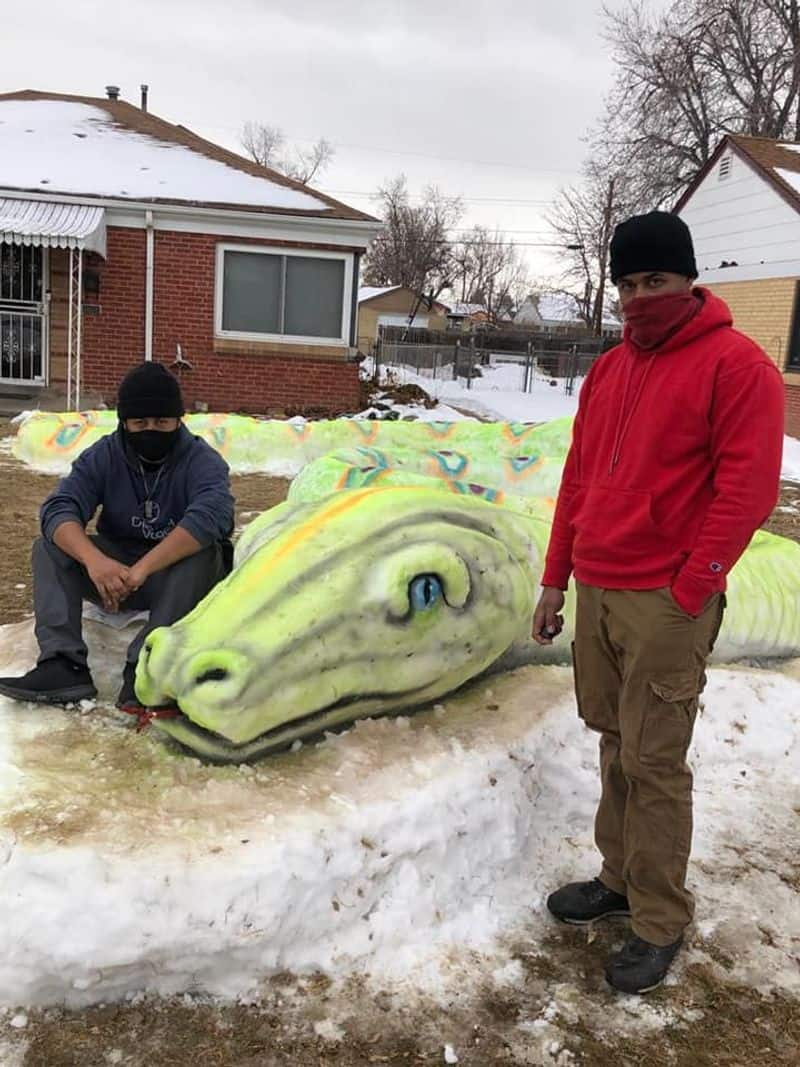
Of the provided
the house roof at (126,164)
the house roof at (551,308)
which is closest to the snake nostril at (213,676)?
the house roof at (126,164)

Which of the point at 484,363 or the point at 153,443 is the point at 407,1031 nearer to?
the point at 153,443

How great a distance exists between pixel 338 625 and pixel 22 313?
1363 cm

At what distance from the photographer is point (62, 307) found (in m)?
15.0

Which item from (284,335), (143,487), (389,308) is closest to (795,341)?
(284,335)

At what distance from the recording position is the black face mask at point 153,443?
11.8 feet

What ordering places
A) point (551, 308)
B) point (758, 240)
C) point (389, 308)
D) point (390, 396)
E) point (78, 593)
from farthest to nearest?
point (551, 308) < point (389, 308) < point (390, 396) < point (758, 240) < point (78, 593)

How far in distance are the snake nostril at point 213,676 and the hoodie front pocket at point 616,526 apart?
1068mm

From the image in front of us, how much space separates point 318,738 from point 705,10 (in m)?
34.0

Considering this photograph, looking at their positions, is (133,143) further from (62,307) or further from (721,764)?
(721,764)

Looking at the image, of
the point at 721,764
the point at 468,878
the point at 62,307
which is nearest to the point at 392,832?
the point at 468,878

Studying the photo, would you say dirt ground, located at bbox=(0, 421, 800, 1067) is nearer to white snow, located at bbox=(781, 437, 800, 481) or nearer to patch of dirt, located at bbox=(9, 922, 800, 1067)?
patch of dirt, located at bbox=(9, 922, 800, 1067)

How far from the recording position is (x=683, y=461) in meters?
2.36

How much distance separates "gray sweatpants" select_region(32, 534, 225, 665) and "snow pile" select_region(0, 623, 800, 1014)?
230mm

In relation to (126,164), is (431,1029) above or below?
below
